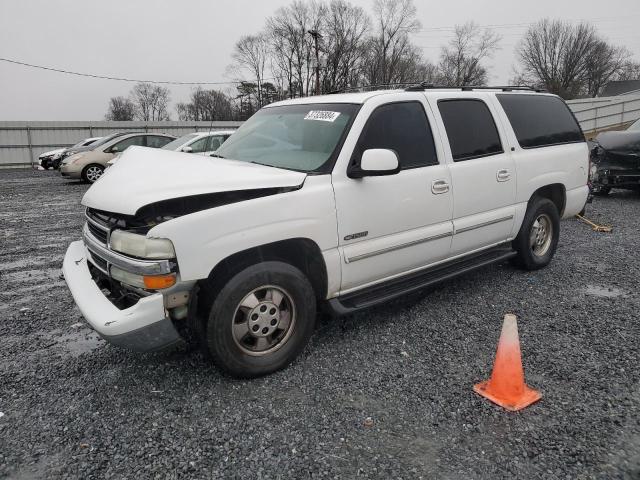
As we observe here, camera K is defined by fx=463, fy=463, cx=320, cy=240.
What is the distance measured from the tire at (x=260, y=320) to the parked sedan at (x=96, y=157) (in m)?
13.1

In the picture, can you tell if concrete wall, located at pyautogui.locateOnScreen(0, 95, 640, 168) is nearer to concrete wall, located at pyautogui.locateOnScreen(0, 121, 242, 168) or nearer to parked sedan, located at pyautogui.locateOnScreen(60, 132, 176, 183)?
concrete wall, located at pyautogui.locateOnScreen(0, 121, 242, 168)

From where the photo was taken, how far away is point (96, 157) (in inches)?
591

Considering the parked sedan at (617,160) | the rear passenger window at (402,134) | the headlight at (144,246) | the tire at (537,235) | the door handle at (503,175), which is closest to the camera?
the headlight at (144,246)

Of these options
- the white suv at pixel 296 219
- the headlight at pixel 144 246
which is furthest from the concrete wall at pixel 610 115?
the headlight at pixel 144 246

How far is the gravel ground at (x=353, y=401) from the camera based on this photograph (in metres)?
2.35

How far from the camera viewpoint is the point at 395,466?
7.64ft

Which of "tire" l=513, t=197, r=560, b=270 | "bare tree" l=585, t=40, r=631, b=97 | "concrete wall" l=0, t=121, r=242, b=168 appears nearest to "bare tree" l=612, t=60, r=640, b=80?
"bare tree" l=585, t=40, r=631, b=97

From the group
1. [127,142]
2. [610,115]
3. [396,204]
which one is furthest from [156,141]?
[610,115]

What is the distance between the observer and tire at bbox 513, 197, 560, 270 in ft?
16.2

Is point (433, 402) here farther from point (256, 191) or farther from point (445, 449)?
point (256, 191)

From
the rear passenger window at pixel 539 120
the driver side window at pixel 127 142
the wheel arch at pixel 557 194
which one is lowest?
the wheel arch at pixel 557 194

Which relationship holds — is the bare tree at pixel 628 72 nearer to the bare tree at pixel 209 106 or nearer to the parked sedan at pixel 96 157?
the bare tree at pixel 209 106

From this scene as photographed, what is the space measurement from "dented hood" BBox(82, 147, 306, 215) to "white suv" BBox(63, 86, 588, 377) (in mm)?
13

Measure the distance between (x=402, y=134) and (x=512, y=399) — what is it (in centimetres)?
209
